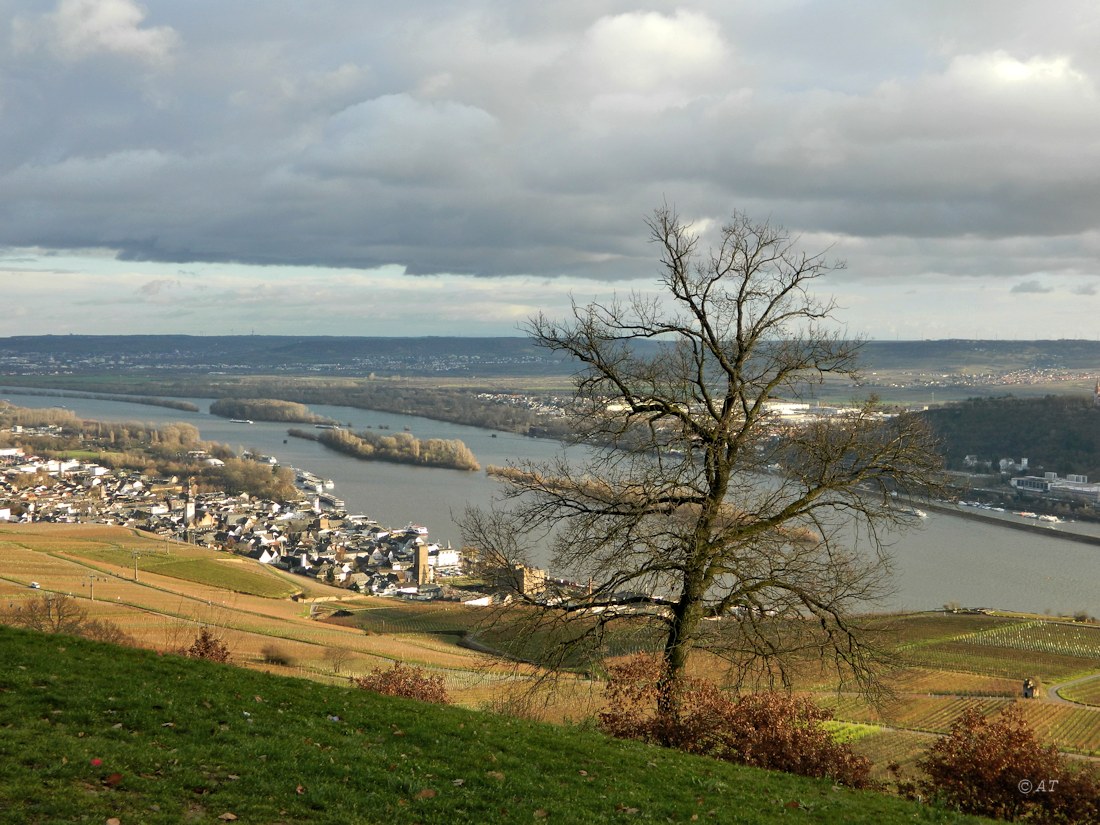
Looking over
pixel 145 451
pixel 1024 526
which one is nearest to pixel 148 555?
pixel 145 451

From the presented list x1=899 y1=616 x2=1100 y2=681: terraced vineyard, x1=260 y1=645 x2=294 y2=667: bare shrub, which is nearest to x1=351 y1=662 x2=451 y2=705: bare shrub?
x1=260 y1=645 x2=294 y2=667: bare shrub

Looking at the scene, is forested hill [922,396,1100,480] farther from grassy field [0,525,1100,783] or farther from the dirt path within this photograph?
the dirt path

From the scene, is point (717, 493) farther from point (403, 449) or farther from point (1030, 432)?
point (1030, 432)

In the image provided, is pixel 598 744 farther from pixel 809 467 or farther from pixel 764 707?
pixel 809 467

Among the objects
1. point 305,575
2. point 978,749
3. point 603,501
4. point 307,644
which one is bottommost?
point 305,575

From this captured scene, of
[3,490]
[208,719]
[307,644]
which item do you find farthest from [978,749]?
[3,490]

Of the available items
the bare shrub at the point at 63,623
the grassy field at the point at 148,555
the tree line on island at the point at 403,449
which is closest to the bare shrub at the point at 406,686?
the bare shrub at the point at 63,623
